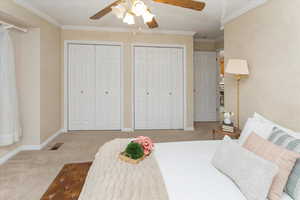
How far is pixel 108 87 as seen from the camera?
14.6 ft

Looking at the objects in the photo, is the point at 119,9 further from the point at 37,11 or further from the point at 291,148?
the point at 37,11

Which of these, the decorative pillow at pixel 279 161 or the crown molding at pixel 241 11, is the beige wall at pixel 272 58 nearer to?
the crown molding at pixel 241 11

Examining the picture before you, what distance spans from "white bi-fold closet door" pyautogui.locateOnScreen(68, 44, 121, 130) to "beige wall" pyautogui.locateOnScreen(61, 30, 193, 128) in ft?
0.59

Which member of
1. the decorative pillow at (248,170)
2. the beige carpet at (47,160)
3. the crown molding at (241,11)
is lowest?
the beige carpet at (47,160)

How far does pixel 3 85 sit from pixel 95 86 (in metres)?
2.00

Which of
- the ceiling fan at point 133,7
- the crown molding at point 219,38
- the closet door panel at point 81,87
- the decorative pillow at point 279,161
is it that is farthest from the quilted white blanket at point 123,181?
the crown molding at point 219,38

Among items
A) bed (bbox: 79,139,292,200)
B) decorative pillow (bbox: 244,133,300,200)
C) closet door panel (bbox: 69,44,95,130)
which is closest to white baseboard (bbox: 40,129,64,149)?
closet door panel (bbox: 69,44,95,130)

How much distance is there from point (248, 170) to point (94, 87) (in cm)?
393

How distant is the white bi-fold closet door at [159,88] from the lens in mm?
4512

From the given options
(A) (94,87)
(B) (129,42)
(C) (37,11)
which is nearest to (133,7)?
(C) (37,11)

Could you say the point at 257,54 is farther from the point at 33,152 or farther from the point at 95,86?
the point at 33,152

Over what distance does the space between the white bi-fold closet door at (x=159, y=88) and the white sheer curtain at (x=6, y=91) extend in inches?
99.0

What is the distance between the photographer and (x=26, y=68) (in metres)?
3.14

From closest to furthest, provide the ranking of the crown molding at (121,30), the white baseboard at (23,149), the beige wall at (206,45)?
the white baseboard at (23,149), the crown molding at (121,30), the beige wall at (206,45)
